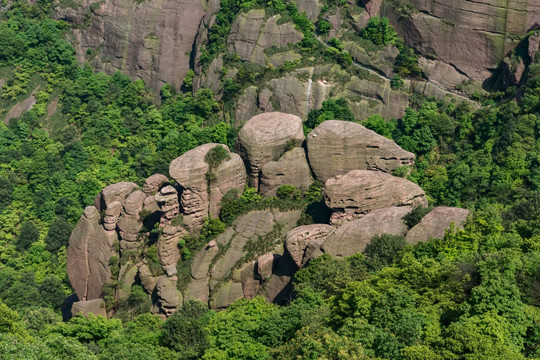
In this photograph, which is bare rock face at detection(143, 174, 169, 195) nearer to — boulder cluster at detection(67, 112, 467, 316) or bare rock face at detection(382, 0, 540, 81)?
boulder cluster at detection(67, 112, 467, 316)

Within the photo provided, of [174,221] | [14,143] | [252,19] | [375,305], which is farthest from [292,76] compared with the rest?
[375,305]

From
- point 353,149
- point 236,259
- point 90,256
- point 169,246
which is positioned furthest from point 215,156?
point 90,256

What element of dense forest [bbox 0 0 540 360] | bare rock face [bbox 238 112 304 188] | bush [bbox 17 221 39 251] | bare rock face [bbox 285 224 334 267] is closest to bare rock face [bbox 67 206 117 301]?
dense forest [bbox 0 0 540 360]

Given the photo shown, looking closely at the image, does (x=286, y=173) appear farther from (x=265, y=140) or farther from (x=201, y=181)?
(x=201, y=181)

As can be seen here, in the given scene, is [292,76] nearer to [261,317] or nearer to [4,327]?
[261,317]

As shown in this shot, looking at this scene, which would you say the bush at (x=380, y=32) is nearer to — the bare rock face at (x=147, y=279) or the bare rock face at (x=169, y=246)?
the bare rock face at (x=169, y=246)

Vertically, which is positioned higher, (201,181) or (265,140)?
(265,140)
